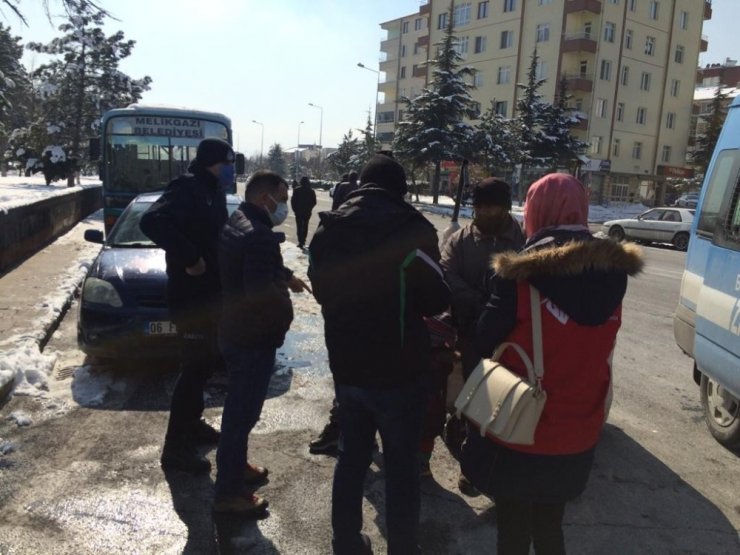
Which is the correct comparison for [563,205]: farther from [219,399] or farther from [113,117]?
[113,117]

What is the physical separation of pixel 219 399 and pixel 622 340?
517cm

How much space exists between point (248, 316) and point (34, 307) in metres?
5.61

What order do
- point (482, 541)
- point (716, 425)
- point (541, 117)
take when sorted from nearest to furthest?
point (482, 541) < point (716, 425) < point (541, 117)

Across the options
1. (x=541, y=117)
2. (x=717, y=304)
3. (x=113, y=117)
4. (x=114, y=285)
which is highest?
(x=541, y=117)

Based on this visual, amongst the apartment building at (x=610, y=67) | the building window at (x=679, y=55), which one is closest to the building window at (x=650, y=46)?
the apartment building at (x=610, y=67)

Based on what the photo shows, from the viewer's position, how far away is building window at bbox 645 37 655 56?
167 feet

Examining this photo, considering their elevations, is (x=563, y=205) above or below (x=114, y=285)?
above

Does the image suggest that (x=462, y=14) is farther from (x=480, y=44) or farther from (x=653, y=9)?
(x=653, y=9)

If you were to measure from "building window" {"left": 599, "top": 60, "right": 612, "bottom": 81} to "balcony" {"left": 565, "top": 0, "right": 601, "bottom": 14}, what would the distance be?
381cm

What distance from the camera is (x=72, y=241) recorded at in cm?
1426

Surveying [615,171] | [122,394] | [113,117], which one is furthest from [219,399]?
[615,171]

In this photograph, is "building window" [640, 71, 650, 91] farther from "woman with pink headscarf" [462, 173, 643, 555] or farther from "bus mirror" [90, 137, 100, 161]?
"woman with pink headscarf" [462, 173, 643, 555]

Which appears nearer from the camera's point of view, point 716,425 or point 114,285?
point 716,425

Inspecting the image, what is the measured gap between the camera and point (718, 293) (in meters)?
4.24
